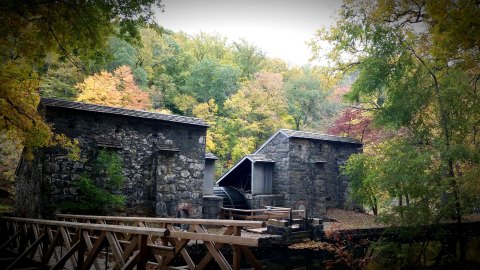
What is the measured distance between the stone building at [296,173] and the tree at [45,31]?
10874 millimetres

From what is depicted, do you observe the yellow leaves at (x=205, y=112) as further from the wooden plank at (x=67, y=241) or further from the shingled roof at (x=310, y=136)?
the wooden plank at (x=67, y=241)

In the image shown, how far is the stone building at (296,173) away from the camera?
1592 cm

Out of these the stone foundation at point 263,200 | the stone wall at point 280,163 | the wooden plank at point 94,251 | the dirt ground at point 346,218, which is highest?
the stone wall at point 280,163

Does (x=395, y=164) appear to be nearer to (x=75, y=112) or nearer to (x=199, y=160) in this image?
(x=199, y=160)

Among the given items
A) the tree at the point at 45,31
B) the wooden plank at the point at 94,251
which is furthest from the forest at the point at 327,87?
the wooden plank at the point at 94,251

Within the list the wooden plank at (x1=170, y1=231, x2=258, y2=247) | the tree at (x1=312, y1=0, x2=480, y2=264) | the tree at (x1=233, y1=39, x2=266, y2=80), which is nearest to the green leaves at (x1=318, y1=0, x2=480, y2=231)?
the tree at (x1=312, y1=0, x2=480, y2=264)

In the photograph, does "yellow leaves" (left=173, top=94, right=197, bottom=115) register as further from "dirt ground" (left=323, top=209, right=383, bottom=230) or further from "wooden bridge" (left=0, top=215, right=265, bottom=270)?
"wooden bridge" (left=0, top=215, right=265, bottom=270)

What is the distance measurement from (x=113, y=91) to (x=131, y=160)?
6.48m

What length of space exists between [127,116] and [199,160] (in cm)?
328

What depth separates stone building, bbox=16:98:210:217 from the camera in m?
9.77

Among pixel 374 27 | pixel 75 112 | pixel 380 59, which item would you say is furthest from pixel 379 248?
pixel 75 112

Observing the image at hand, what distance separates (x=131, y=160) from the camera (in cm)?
1132

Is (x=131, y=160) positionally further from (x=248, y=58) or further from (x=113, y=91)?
(x=248, y=58)

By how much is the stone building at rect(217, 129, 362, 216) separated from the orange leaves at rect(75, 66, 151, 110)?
22.2 ft
